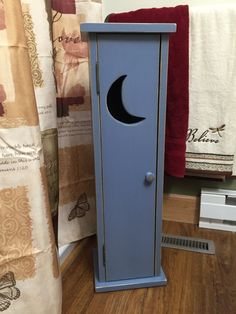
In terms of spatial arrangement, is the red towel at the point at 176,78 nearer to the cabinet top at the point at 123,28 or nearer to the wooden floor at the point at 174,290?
the cabinet top at the point at 123,28

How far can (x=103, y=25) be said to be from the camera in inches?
31.8

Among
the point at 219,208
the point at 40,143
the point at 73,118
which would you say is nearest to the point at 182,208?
the point at 219,208

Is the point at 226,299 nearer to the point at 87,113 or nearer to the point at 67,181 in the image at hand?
the point at 67,181

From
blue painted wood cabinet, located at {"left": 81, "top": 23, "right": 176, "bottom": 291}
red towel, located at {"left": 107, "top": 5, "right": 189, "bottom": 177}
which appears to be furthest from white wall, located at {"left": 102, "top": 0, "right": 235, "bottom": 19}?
blue painted wood cabinet, located at {"left": 81, "top": 23, "right": 176, "bottom": 291}

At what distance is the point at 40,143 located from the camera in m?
0.73

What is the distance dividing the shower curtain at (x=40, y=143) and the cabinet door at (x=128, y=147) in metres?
0.20

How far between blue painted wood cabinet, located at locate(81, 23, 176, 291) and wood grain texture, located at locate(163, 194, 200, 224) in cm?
44

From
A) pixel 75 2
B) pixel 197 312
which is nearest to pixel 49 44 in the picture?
pixel 75 2

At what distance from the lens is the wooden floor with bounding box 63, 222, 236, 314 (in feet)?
3.22

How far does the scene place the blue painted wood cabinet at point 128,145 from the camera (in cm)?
85

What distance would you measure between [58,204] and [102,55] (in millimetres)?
587

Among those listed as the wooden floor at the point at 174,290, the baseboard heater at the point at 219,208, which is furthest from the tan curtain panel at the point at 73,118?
the baseboard heater at the point at 219,208

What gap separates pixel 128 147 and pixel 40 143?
31 cm

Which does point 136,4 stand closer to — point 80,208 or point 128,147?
point 128,147
